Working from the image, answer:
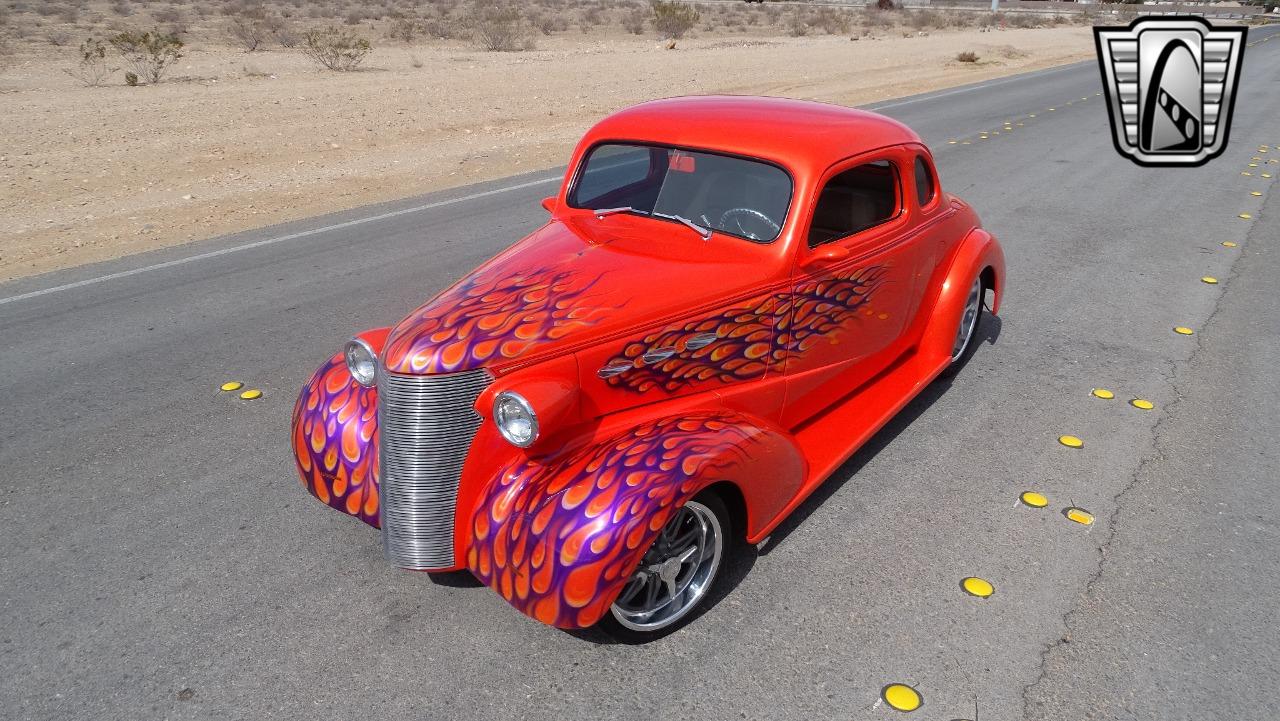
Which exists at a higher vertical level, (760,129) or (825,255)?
(760,129)

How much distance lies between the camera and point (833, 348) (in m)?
4.16

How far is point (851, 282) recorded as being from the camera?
13.6ft

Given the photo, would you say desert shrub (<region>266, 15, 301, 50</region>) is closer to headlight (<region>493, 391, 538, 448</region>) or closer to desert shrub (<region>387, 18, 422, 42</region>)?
desert shrub (<region>387, 18, 422, 42</region>)

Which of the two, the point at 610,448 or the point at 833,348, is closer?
the point at 610,448

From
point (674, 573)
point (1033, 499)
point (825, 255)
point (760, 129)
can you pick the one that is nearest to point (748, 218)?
point (825, 255)

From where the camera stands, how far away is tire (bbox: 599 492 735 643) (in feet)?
10.4

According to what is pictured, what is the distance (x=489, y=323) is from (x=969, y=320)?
3.53 m

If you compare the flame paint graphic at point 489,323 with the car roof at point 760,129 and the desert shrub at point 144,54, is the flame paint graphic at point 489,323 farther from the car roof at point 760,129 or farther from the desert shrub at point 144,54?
the desert shrub at point 144,54

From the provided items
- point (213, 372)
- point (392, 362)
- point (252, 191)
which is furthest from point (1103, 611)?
point (252, 191)

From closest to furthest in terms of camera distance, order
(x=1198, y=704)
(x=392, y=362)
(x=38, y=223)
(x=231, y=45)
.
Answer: (x=1198, y=704)
(x=392, y=362)
(x=38, y=223)
(x=231, y=45)

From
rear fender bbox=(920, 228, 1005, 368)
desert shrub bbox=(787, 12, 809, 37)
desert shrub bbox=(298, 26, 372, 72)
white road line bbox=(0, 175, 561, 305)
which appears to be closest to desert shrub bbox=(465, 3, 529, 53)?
desert shrub bbox=(298, 26, 372, 72)

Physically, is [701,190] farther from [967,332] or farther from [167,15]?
[167,15]

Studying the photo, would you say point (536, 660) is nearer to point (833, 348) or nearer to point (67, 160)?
point (833, 348)

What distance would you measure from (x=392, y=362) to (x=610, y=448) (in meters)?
0.86
